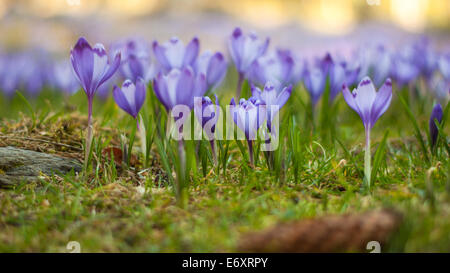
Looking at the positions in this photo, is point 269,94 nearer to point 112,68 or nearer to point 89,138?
point 112,68

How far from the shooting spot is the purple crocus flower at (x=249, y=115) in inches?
60.6

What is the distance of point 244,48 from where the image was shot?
7.40ft

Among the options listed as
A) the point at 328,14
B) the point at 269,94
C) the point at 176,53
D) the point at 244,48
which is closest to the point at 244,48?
the point at 244,48

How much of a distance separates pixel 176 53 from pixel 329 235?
1.31m

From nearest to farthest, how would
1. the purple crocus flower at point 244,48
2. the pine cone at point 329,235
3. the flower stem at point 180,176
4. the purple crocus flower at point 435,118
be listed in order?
the pine cone at point 329,235
the flower stem at point 180,176
the purple crocus flower at point 435,118
the purple crocus flower at point 244,48

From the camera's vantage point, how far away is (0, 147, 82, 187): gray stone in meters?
1.66

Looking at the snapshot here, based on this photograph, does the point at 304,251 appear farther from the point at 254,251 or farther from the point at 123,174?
the point at 123,174

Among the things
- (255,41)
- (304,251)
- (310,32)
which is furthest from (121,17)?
(304,251)

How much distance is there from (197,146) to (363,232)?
843 millimetres

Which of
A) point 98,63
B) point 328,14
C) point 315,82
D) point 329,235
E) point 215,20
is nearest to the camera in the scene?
point 329,235

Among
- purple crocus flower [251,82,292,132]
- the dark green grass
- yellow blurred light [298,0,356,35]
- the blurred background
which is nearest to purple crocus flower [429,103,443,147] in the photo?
the dark green grass

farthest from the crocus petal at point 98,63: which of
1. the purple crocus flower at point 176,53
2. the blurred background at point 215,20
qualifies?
the blurred background at point 215,20

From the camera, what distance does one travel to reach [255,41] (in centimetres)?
225

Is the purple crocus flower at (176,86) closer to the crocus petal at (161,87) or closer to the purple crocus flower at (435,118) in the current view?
the crocus petal at (161,87)
